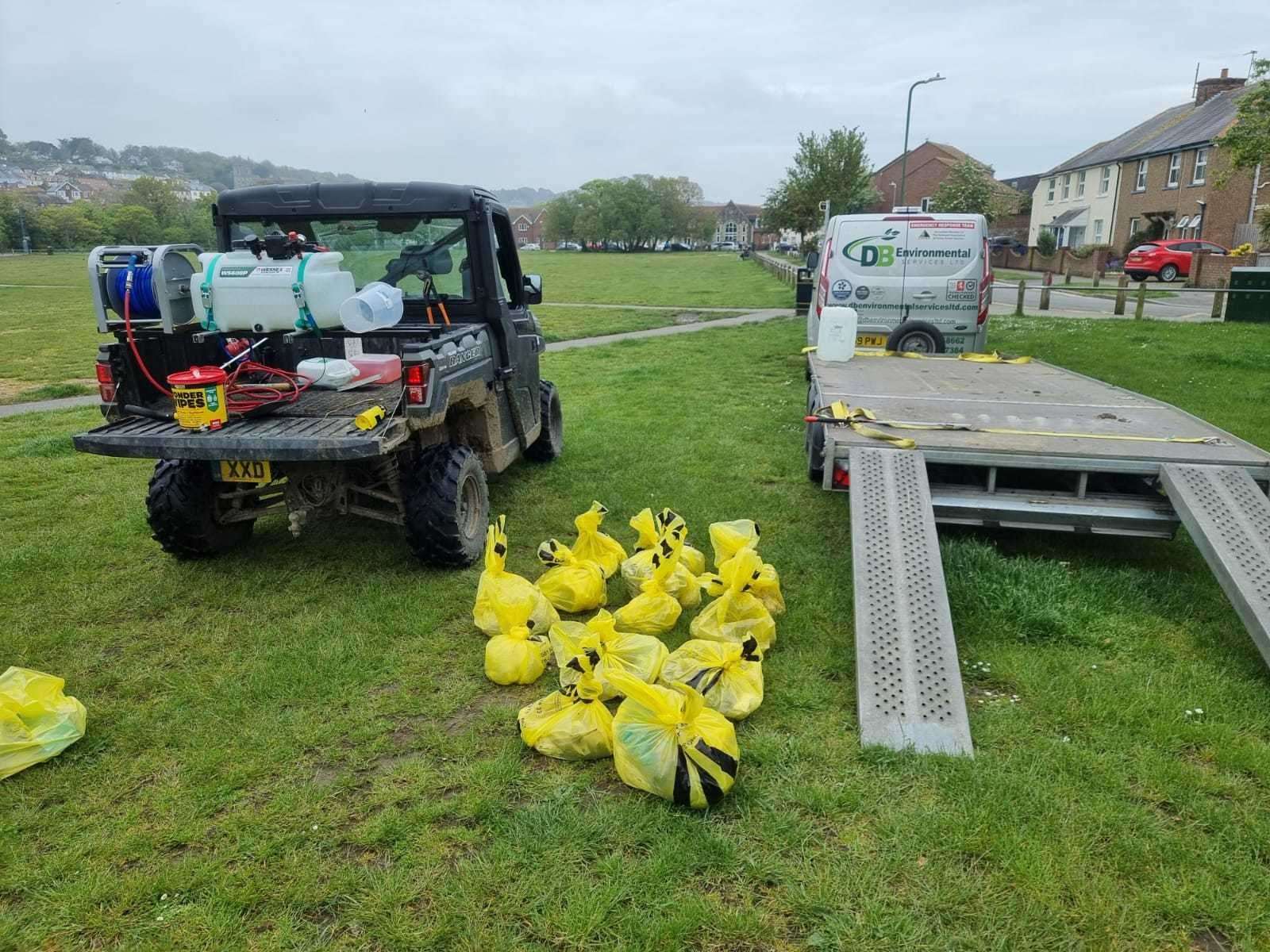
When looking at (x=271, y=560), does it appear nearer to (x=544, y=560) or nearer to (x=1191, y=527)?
(x=544, y=560)

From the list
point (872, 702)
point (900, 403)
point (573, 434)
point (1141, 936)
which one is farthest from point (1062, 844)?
point (573, 434)

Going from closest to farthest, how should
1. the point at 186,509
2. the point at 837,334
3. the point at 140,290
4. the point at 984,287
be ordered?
the point at 140,290, the point at 186,509, the point at 837,334, the point at 984,287

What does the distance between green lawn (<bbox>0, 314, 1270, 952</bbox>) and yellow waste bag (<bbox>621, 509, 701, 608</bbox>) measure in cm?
25

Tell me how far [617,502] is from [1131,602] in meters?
3.24

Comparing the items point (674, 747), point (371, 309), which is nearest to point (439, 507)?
point (371, 309)

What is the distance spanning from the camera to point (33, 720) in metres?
3.12

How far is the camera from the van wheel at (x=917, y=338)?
30.6 feet

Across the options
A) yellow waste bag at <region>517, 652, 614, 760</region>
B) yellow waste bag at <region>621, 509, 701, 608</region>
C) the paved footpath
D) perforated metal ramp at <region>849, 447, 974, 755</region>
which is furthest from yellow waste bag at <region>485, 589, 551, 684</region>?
the paved footpath

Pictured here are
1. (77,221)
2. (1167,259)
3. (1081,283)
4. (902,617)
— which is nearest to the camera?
(902,617)

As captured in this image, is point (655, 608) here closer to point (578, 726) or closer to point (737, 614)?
point (737, 614)

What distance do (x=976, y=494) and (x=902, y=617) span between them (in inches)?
53.3

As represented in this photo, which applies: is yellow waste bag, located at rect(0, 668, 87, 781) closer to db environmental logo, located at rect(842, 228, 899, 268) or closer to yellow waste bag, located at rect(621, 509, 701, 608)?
yellow waste bag, located at rect(621, 509, 701, 608)

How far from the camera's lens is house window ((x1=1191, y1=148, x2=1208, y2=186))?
33.2 metres

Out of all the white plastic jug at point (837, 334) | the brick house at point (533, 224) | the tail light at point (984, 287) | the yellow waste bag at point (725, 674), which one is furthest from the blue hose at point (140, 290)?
the brick house at point (533, 224)
